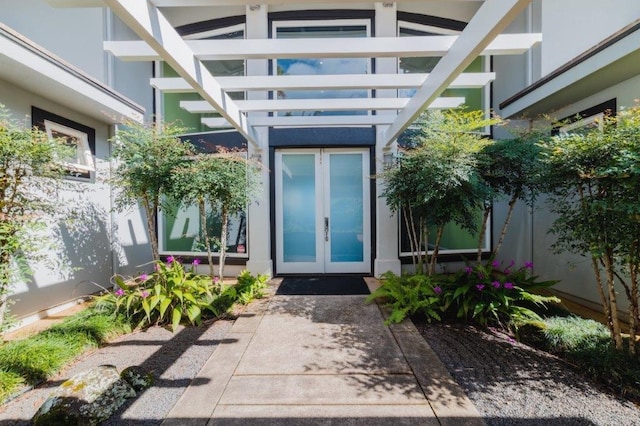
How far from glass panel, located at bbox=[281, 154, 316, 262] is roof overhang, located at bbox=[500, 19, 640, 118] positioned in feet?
13.3

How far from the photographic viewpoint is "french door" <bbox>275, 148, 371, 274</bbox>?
19.5 feet

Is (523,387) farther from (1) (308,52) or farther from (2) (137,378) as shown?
(1) (308,52)

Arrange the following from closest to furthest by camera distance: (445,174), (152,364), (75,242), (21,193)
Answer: (152,364) → (21,193) → (445,174) → (75,242)

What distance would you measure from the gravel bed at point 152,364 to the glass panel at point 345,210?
2954 millimetres

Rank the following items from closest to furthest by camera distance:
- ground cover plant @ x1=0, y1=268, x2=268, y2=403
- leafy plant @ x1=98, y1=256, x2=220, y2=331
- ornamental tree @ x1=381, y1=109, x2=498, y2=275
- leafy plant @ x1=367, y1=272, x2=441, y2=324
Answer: ground cover plant @ x1=0, y1=268, x2=268, y2=403
leafy plant @ x1=98, y1=256, x2=220, y2=331
leafy plant @ x1=367, y1=272, x2=441, y2=324
ornamental tree @ x1=381, y1=109, x2=498, y2=275

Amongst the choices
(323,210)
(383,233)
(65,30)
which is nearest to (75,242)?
(65,30)

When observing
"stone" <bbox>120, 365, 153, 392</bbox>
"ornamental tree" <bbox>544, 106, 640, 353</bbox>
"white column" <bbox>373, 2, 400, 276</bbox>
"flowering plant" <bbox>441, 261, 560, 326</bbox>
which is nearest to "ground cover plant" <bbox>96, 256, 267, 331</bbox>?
"stone" <bbox>120, 365, 153, 392</bbox>

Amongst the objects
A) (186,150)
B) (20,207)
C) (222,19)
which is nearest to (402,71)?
(222,19)

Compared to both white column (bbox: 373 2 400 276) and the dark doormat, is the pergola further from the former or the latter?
the dark doormat

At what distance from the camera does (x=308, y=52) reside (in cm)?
282

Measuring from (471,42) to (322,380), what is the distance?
320 centimetres

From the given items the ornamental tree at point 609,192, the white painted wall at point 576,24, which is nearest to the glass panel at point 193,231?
the ornamental tree at point 609,192

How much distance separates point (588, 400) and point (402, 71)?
5906mm

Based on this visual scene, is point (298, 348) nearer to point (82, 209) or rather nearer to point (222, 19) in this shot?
point (82, 209)
